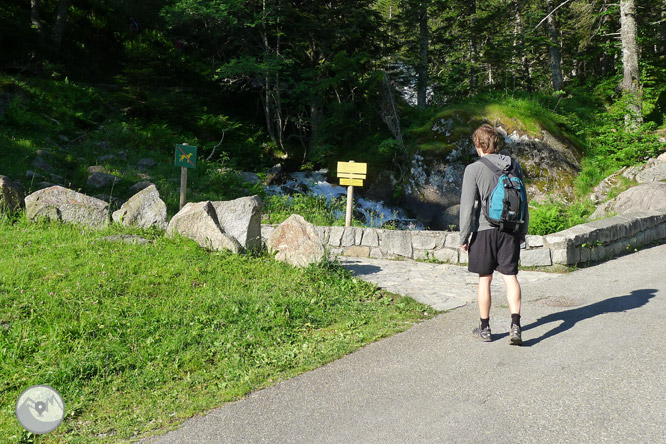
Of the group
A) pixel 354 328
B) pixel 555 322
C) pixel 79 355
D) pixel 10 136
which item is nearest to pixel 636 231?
pixel 555 322

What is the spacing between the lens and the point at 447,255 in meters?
9.30

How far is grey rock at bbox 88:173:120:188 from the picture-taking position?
42.1 feet

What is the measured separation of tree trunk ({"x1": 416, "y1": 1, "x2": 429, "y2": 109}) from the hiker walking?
16.3 m

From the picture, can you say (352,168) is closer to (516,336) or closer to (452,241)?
(452,241)

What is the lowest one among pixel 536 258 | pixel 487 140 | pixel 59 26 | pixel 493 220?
pixel 536 258

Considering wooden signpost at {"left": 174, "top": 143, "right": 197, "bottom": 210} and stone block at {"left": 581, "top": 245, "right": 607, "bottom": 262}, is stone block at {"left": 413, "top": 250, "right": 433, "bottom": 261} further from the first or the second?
wooden signpost at {"left": 174, "top": 143, "right": 197, "bottom": 210}

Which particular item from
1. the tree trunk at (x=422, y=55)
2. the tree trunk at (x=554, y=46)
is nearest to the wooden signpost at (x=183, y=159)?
the tree trunk at (x=422, y=55)

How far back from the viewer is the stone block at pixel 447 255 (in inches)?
364

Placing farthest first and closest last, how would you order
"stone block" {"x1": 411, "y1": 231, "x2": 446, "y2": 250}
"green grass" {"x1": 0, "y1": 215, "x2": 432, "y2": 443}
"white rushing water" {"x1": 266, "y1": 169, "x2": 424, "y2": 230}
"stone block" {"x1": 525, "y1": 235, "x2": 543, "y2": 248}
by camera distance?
"white rushing water" {"x1": 266, "y1": 169, "x2": 424, "y2": 230} → "stone block" {"x1": 411, "y1": 231, "x2": 446, "y2": 250} → "stone block" {"x1": 525, "y1": 235, "x2": 543, "y2": 248} → "green grass" {"x1": 0, "y1": 215, "x2": 432, "y2": 443}

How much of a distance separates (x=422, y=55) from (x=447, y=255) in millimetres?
13125

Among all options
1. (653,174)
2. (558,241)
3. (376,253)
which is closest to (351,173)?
(376,253)

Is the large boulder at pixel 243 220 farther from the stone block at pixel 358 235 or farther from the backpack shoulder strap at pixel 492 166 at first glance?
the backpack shoulder strap at pixel 492 166

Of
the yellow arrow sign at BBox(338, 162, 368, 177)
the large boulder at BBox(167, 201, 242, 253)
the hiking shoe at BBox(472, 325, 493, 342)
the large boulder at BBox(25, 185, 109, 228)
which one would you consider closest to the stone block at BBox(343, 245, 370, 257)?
the yellow arrow sign at BBox(338, 162, 368, 177)

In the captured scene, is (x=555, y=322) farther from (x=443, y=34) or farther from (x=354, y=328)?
(x=443, y=34)
